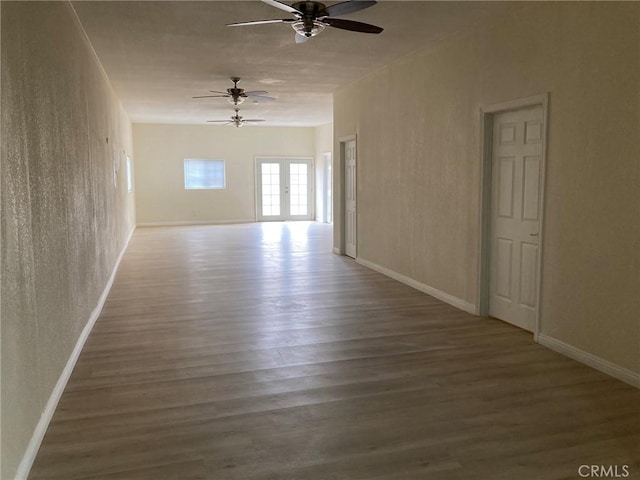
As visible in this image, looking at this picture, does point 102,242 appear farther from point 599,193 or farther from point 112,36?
point 599,193

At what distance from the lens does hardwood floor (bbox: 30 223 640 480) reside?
233 cm

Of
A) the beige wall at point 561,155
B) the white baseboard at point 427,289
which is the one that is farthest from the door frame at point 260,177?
the beige wall at point 561,155

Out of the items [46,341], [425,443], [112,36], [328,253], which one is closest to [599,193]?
[425,443]

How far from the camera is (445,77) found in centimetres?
513

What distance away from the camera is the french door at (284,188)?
47.8 feet

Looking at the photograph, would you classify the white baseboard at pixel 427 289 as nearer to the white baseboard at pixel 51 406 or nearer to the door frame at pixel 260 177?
the white baseboard at pixel 51 406

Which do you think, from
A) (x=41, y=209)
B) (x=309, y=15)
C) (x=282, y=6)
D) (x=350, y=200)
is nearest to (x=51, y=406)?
(x=41, y=209)

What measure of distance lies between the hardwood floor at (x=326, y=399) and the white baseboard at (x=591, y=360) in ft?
0.19

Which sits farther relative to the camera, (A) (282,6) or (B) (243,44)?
(B) (243,44)

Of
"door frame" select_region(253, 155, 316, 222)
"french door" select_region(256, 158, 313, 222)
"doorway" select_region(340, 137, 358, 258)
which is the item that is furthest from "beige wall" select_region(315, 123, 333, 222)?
"doorway" select_region(340, 137, 358, 258)

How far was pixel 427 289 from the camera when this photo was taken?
5.65m

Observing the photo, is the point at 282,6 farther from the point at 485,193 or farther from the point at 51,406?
the point at 51,406

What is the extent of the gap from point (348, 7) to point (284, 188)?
11.2 metres

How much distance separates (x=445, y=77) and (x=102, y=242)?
4.01 m
